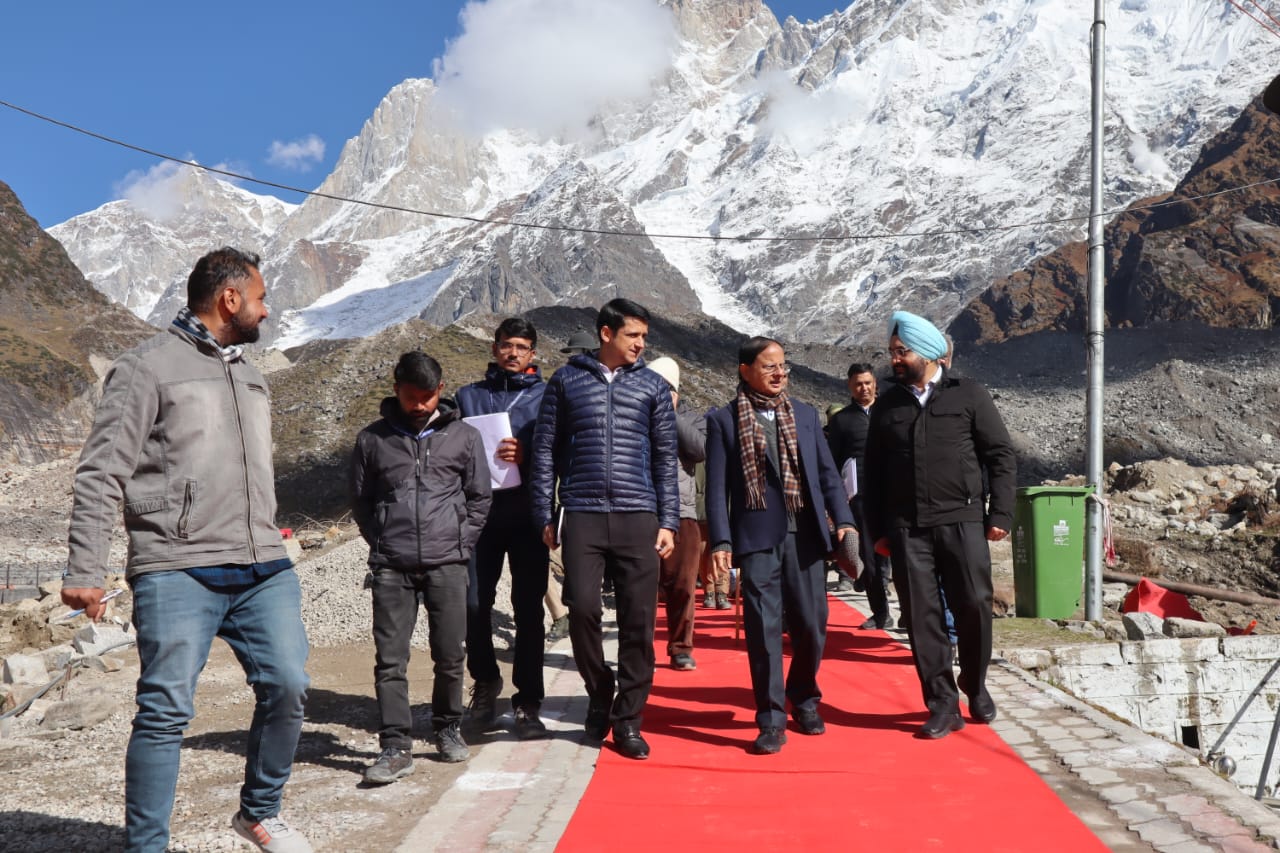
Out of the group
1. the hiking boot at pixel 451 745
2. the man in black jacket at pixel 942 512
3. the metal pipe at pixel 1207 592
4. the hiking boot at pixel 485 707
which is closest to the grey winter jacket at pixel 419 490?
the hiking boot at pixel 451 745

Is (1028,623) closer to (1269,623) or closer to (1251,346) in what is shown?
(1269,623)

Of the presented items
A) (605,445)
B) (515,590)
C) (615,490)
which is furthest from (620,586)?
(515,590)

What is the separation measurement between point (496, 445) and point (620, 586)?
2.73ft

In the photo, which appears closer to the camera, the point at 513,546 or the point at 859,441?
the point at 513,546

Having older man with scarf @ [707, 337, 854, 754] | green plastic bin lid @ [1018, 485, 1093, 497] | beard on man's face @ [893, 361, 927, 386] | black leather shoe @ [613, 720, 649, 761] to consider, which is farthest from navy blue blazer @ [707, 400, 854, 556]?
green plastic bin lid @ [1018, 485, 1093, 497]

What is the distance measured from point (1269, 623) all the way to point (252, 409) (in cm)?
1063

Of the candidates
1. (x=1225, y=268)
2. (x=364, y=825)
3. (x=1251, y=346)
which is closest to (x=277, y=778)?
(x=364, y=825)

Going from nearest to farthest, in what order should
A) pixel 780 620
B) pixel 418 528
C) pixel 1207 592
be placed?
pixel 418 528
pixel 780 620
pixel 1207 592

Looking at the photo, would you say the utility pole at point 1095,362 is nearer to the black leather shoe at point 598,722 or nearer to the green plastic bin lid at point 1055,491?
the green plastic bin lid at point 1055,491

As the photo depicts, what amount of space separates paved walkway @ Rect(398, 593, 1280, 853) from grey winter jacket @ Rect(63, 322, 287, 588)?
1154mm

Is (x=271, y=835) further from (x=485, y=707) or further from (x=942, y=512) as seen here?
→ (x=942, y=512)

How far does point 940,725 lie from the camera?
16.1 ft

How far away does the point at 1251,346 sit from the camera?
221 ft

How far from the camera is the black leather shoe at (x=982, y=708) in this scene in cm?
512
